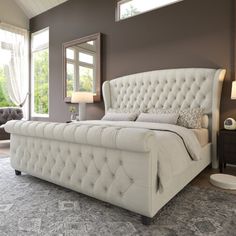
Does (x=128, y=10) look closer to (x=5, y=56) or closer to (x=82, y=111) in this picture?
(x=82, y=111)

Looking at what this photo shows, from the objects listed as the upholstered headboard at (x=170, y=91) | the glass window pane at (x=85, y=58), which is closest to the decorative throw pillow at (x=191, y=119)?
the upholstered headboard at (x=170, y=91)

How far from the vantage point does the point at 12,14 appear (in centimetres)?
611

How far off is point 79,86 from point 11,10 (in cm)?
318

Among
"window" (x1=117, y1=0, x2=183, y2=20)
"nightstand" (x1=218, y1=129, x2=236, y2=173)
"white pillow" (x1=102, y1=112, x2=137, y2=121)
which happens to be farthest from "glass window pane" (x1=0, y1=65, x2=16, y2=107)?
"nightstand" (x1=218, y1=129, x2=236, y2=173)

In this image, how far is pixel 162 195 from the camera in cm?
179

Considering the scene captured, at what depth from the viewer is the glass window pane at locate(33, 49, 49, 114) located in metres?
6.27

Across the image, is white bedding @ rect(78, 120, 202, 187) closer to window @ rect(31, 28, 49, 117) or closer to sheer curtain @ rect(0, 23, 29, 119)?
window @ rect(31, 28, 49, 117)

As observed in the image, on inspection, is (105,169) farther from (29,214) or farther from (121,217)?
(29,214)

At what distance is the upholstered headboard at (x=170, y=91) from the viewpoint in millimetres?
3287

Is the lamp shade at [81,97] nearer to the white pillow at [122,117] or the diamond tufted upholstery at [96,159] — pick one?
the white pillow at [122,117]

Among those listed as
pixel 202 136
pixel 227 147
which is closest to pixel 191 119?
pixel 202 136

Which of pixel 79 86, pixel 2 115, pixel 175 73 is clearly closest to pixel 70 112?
pixel 79 86

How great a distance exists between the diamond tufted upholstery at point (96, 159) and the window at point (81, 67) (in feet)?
8.19

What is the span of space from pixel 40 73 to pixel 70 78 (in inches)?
59.8
